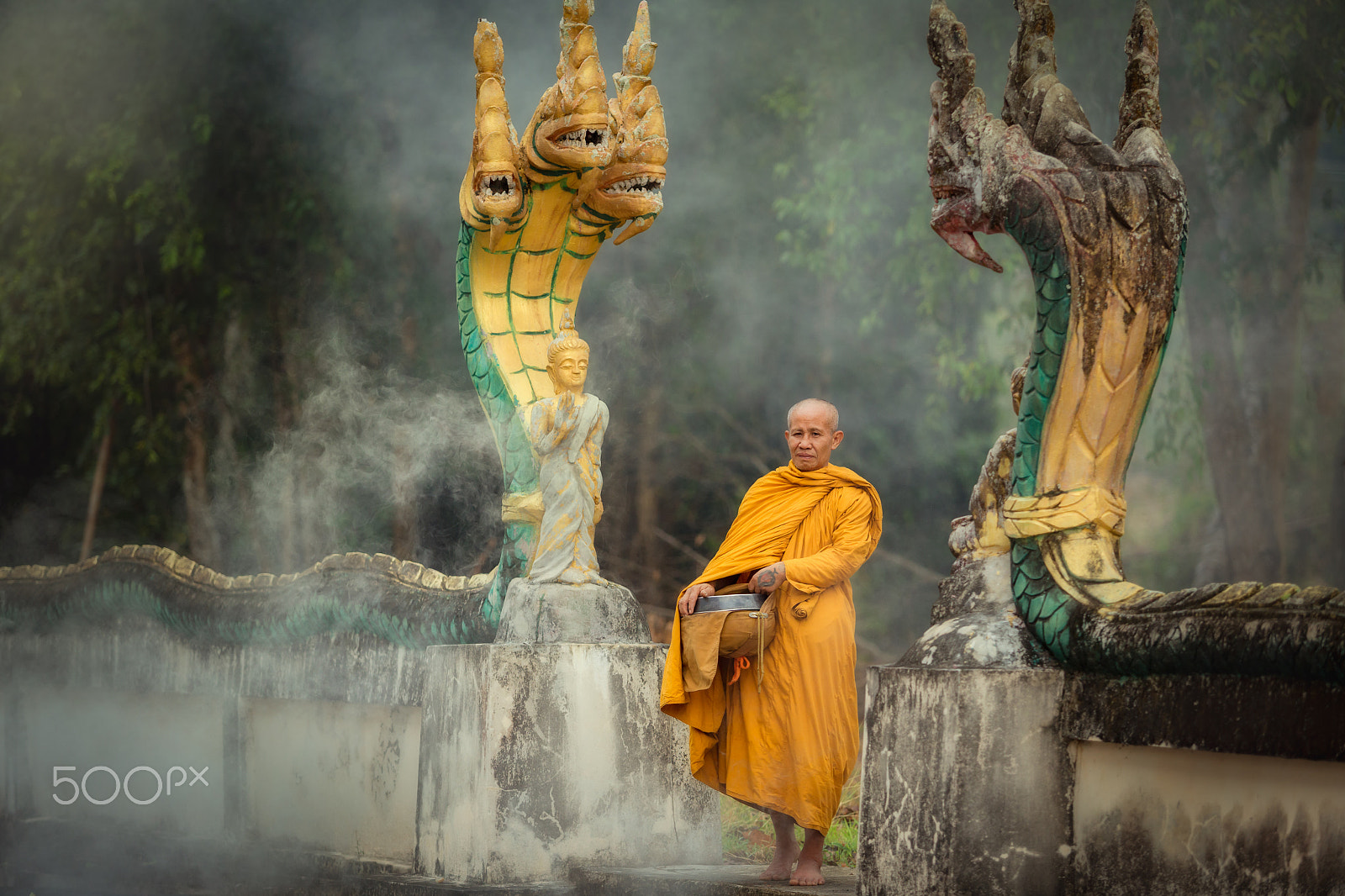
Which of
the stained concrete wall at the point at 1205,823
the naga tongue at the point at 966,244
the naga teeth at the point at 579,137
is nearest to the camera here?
the stained concrete wall at the point at 1205,823

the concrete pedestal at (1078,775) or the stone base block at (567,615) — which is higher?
the stone base block at (567,615)

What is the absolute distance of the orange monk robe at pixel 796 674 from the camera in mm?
4777

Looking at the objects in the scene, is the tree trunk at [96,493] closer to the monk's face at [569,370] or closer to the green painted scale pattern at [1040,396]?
the monk's face at [569,370]

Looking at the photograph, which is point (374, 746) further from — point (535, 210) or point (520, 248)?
point (535, 210)

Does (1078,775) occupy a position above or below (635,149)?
below

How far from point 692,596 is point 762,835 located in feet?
9.93

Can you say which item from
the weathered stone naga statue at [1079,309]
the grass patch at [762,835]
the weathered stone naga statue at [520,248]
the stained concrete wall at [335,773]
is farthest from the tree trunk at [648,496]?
the weathered stone naga statue at [1079,309]

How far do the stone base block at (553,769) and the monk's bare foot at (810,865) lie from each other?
839 mm

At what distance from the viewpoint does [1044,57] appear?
171 inches

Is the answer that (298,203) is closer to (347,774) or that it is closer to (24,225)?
(24,225)

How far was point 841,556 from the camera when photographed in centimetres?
482

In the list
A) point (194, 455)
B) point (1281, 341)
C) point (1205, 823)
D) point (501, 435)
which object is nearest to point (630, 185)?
point (501, 435)

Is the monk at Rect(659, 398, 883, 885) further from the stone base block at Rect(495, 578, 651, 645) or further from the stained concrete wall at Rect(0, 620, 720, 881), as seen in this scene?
the stone base block at Rect(495, 578, 651, 645)

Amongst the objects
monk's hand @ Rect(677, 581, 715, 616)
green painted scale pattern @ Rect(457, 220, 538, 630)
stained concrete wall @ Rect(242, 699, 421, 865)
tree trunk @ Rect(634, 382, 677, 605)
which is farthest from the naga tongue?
tree trunk @ Rect(634, 382, 677, 605)
